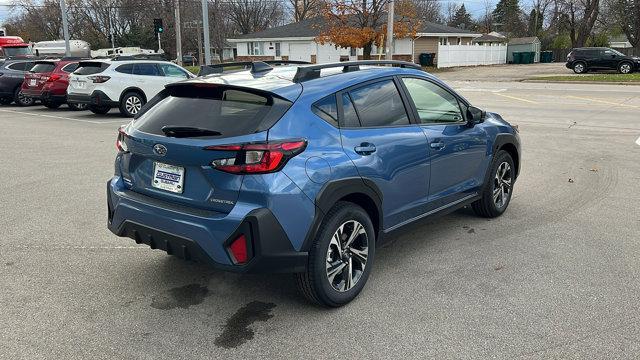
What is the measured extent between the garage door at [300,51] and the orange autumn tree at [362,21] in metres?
10.6

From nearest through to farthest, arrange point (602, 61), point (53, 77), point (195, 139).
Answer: point (195, 139) → point (53, 77) → point (602, 61)

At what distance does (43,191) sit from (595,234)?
6478 mm

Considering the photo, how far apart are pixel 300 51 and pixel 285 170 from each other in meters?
48.0

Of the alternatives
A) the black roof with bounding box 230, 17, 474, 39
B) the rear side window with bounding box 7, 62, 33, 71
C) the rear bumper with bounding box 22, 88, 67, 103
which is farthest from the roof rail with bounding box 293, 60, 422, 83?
the black roof with bounding box 230, 17, 474, 39

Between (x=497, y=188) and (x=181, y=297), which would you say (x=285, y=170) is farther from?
(x=497, y=188)

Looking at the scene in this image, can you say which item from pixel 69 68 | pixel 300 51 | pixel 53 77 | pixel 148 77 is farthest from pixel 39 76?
pixel 300 51

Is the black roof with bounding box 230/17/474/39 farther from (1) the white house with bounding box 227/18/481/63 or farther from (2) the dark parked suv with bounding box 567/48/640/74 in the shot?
(2) the dark parked suv with bounding box 567/48/640/74

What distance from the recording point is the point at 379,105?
13.7ft

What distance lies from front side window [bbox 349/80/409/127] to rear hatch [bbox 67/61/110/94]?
12842 millimetres

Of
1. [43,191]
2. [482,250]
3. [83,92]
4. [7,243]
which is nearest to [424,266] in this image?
[482,250]

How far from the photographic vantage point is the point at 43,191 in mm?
7039

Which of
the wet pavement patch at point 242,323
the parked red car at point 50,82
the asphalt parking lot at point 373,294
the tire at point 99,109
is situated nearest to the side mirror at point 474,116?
the asphalt parking lot at point 373,294

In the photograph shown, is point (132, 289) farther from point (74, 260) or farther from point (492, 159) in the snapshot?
point (492, 159)

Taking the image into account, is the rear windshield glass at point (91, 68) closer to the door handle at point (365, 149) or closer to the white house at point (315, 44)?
the door handle at point (365, 149)
